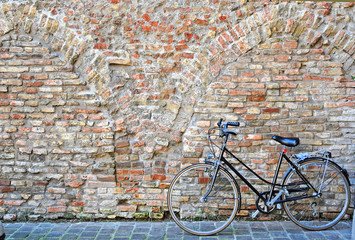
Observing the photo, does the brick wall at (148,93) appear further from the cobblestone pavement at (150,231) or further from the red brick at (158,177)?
the cobblestone pavement at (150,231)

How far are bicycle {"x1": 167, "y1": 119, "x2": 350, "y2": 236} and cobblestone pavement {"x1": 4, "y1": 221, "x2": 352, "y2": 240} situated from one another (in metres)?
0.11

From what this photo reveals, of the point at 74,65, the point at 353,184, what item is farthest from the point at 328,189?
the point at 74,65

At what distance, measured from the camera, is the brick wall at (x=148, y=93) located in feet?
12.3

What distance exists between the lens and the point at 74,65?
3.83 meters

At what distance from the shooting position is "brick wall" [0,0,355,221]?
3.76m

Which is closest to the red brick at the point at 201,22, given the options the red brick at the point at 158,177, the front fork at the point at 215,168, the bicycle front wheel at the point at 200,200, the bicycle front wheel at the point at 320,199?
the front fork at the point at 215,168

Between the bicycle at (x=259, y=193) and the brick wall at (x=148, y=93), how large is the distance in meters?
0.22

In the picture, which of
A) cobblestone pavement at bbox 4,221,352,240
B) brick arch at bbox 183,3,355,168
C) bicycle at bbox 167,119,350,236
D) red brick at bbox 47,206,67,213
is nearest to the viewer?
cobblestone pavement at bbox 4,221,352,240

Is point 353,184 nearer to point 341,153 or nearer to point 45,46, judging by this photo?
point 341,153

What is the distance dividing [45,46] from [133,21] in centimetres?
112

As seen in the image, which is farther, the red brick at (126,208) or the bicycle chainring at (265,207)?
the red brick at (126,208)

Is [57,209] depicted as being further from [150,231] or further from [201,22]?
[201,22]

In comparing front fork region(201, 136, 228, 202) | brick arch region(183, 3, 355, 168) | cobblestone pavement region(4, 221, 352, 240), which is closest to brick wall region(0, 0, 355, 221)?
brick arch region(183, 3, 355, 168)

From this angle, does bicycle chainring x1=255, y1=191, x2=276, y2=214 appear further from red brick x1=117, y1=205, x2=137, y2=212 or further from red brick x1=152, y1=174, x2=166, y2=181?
red brick x1=117, y1=205, x2=137, y2=212
